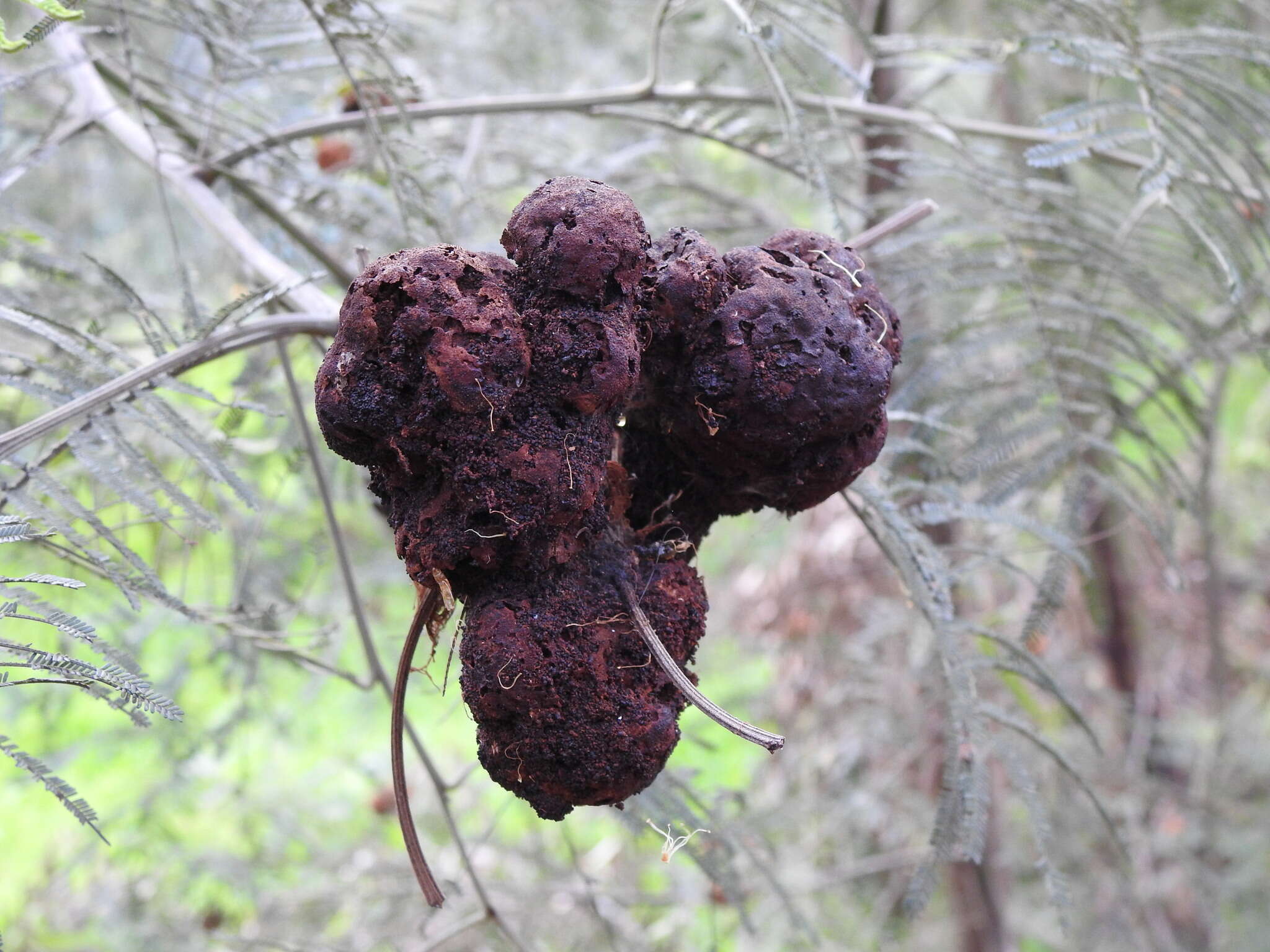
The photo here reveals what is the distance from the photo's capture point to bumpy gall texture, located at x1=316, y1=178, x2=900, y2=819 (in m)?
0.82

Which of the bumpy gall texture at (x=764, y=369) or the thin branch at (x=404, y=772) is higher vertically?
the bumpy gall texture at (x=764, y=369)

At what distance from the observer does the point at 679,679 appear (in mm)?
878

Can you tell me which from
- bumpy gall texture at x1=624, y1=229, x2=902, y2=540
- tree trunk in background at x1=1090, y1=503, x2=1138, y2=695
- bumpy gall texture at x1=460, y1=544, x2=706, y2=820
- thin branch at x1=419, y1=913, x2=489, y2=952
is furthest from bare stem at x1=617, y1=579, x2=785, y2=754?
tree trunk in background at x1=1090, y1=503, x2=1138, y2=695

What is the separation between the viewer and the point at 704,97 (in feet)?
5.16

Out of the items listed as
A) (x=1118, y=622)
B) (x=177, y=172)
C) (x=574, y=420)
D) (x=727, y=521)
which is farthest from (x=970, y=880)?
(x=177, y=172)

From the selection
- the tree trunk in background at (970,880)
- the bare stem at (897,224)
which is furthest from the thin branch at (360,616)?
the tree trunk in background at (970,880)

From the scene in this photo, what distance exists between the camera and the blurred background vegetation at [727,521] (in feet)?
4.28

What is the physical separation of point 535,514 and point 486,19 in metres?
3.29

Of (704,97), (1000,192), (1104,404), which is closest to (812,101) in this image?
(704,97)

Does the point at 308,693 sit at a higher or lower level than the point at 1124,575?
higher

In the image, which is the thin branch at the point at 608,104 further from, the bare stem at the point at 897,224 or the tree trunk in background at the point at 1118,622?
the tree trunk in background at the point at 1118,622

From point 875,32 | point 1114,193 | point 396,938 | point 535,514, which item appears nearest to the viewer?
point 535,514

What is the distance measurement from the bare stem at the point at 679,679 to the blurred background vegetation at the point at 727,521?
1.32ft

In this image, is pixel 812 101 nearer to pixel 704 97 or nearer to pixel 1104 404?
pixel 704 97
